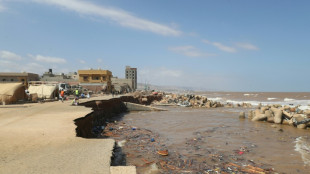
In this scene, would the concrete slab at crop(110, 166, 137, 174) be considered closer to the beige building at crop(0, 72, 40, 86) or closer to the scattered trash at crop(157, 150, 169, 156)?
the scattered trash at crop(157, 150, 169, 156)

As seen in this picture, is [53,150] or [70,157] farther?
[53,150]

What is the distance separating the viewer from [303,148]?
31.1 feet

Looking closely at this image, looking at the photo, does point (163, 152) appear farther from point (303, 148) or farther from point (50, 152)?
point (303, 148)

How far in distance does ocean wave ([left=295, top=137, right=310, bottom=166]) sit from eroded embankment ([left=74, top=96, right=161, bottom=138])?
9.11 metres

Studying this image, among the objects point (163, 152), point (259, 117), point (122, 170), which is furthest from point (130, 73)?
point (122, 170)

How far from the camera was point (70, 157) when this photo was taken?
442 cm

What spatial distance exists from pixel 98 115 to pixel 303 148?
42.1 feet

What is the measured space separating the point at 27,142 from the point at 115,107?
1744cm

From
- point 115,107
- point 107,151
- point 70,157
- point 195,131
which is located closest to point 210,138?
point 195,131

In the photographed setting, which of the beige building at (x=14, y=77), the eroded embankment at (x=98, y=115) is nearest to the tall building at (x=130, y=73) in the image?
the beige building at (x=14, y=77)

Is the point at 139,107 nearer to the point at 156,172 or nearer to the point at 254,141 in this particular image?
the point at 254,141

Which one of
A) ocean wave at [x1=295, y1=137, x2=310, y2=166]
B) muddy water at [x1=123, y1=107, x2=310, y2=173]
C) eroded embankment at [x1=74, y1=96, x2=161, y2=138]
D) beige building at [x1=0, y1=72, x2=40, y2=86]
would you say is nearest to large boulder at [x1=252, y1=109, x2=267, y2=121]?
muddy water at [x1=123, y1=107, x2=310, y2=173]

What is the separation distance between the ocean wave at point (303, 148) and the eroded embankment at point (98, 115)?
911 cm

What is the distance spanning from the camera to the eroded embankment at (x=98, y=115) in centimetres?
976
